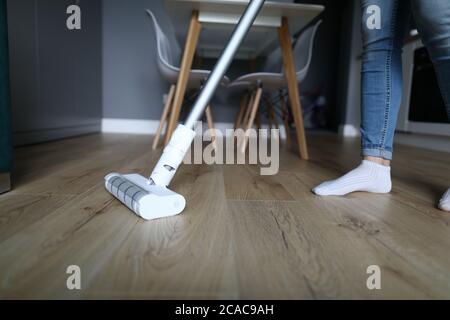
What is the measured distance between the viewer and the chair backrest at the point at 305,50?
2.11m

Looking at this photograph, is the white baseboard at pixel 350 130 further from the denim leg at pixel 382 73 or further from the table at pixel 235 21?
the denim leg at pixel 382 73

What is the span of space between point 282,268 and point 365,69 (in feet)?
2.45

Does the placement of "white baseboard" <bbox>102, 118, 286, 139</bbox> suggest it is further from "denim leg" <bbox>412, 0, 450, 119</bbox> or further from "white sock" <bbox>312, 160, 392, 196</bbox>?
"denim leg" <bbox>412, 0, 450, 119</bbox>

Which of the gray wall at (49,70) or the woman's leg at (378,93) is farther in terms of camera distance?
the gray wall at (49,70)

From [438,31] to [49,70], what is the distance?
6.93ft

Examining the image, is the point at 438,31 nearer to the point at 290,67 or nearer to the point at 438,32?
the point at 438,32

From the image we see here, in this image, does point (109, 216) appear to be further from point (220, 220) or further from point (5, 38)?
point (5, 38)

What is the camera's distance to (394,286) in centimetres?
46

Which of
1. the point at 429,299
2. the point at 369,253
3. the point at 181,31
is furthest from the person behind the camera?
the point at 181,31

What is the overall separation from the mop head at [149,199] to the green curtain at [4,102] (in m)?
0.29

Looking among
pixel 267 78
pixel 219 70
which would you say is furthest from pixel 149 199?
pixel 267 78

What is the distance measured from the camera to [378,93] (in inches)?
38.9

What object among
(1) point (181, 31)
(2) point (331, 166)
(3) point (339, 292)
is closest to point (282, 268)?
(3) point (339, 292)

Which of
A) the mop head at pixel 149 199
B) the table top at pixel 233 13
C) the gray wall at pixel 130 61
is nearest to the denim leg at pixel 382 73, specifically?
the mop head at pixel 149 199
